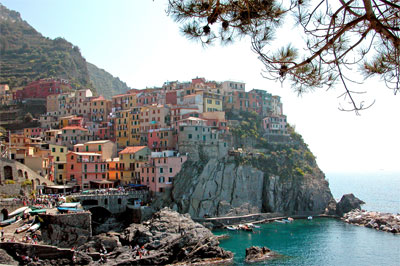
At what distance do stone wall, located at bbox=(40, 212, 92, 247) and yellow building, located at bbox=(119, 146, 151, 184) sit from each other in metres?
15.8

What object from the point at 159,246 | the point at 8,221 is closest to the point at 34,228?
the point at 8,221

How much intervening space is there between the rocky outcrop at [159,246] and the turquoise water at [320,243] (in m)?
3.01

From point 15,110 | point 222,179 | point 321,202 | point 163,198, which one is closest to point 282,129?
point 321,202

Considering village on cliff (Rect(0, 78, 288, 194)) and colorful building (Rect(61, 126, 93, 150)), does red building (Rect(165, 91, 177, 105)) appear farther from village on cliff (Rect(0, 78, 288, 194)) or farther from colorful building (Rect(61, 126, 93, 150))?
colorful building (Rect(61, 126, 93, 150))

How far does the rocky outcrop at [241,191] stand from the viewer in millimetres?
54531

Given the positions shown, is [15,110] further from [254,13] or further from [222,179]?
[254,13]

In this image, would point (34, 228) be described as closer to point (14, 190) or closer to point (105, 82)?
point (14, 190)

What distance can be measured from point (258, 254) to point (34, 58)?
84146 mm

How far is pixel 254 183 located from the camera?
61125 millimetres

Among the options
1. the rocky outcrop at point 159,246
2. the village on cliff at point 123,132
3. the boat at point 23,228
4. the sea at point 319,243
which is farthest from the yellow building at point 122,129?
the boat at point 23,228

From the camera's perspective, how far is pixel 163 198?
53.3 metres

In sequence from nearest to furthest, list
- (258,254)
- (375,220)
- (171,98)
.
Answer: (258,254), (375,220), (171,98)

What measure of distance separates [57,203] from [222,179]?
23.0 meters

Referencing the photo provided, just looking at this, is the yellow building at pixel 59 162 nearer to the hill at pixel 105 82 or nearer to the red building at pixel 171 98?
the red building at pixel 171 98
